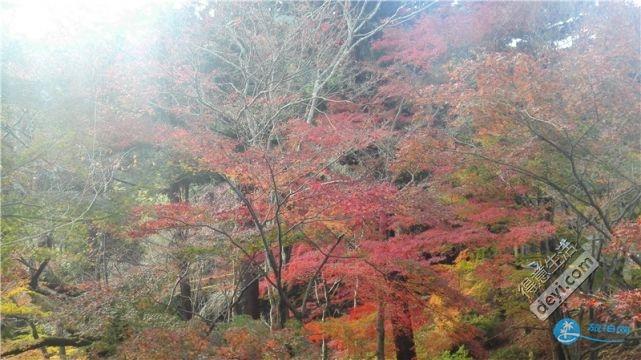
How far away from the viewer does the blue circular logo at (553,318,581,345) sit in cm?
826

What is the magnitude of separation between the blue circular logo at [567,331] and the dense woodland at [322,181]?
0.18 meters

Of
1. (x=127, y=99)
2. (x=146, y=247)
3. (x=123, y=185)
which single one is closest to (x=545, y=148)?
(x=127, y=99)

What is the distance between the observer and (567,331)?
8359 mm

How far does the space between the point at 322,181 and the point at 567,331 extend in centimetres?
507

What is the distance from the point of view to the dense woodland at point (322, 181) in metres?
6.79

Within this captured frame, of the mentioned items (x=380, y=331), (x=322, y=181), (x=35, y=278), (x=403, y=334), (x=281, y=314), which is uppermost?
(x=322, y=181)

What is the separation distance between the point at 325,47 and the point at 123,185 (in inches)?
233

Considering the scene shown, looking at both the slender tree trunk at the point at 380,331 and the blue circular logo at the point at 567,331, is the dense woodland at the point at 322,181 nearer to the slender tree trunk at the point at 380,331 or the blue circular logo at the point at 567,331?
the slender tree trunk at the point at 380,331

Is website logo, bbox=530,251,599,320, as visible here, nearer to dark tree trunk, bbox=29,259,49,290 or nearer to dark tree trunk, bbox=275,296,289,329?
dark tree trunk, bbox=275,296,289,329

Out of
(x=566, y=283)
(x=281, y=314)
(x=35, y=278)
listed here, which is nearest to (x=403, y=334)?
(x=566, y=283)

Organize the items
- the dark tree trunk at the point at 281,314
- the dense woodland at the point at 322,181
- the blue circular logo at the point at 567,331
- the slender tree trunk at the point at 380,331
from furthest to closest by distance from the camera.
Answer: the slender tree trunk at the point at 380,331, the blue circular logo at the point at 567,331, the dark tree trunk at the point at 281,314, the dense woodland at the point at 322,181

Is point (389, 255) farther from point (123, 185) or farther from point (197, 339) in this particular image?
point (123, 185)

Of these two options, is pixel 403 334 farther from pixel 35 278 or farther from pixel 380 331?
pixel 35 278

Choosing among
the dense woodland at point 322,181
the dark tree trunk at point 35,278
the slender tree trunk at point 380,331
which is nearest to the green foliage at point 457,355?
the dense woodland at point 322,181
